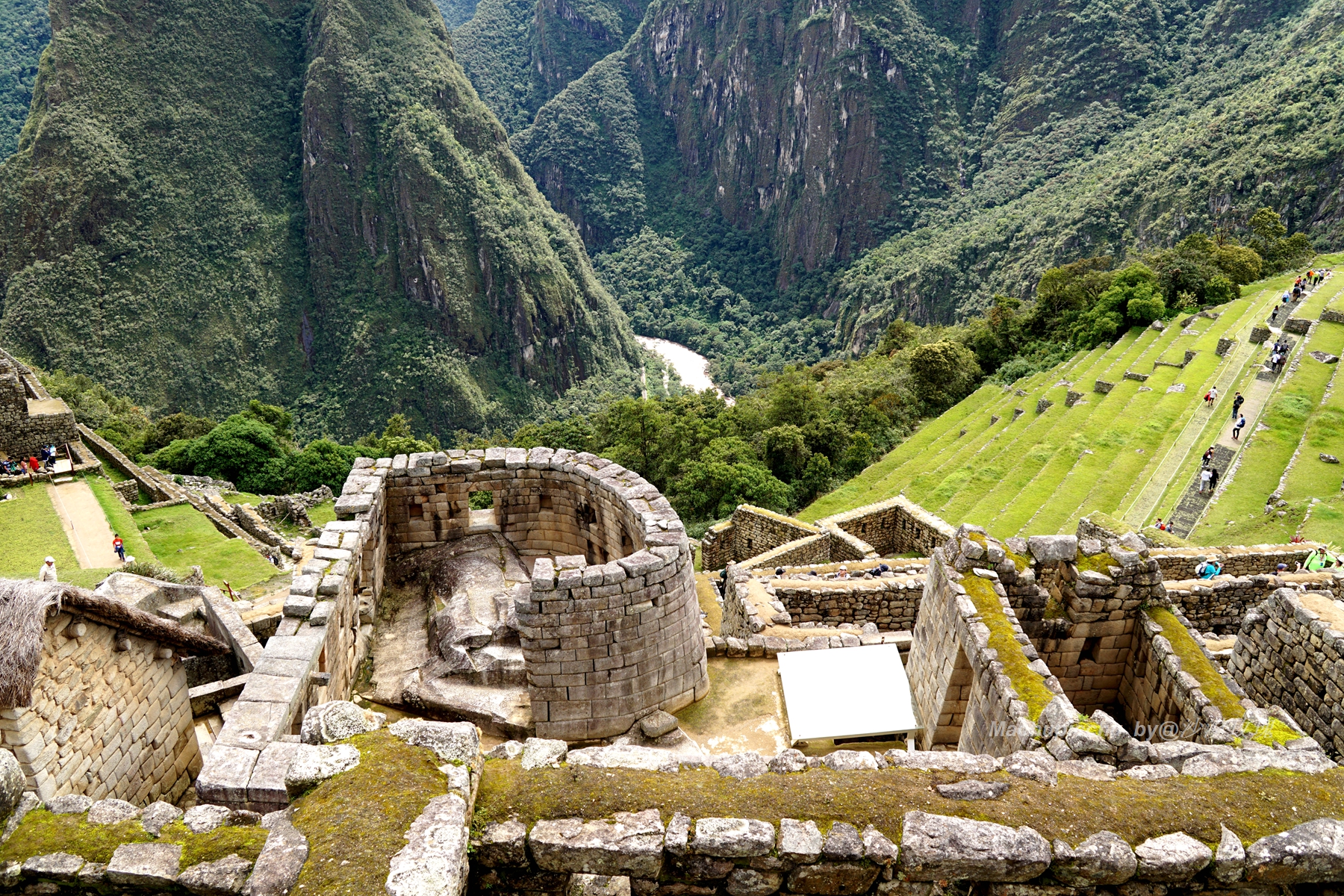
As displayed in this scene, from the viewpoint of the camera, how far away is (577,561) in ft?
30.7

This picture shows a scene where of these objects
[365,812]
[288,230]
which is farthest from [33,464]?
[288,230]

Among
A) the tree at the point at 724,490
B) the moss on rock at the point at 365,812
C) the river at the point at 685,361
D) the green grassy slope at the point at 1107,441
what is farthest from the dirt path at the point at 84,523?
the river at the point at 685,361

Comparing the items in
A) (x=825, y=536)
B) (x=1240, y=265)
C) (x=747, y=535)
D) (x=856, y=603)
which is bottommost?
(x=747, y=535)

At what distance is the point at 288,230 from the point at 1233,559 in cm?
17089

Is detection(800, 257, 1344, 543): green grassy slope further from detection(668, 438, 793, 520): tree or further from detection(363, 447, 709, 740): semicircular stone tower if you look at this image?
detection(363, 447, 709, 740): semicircular stone tower

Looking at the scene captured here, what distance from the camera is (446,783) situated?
5758mm

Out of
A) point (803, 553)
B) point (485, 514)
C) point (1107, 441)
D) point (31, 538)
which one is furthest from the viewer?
point (1107, 441)

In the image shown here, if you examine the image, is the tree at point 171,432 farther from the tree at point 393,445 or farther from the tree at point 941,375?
the tree at point 941,375

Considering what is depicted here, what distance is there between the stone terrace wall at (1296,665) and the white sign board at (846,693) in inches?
164

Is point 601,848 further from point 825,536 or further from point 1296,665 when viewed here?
point 825,536

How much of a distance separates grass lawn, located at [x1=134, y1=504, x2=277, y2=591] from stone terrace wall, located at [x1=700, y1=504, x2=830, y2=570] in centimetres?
1480

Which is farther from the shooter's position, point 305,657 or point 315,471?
point 315,471

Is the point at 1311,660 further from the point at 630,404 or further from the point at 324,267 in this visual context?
the point at 324,267

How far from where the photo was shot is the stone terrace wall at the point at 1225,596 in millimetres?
13617
